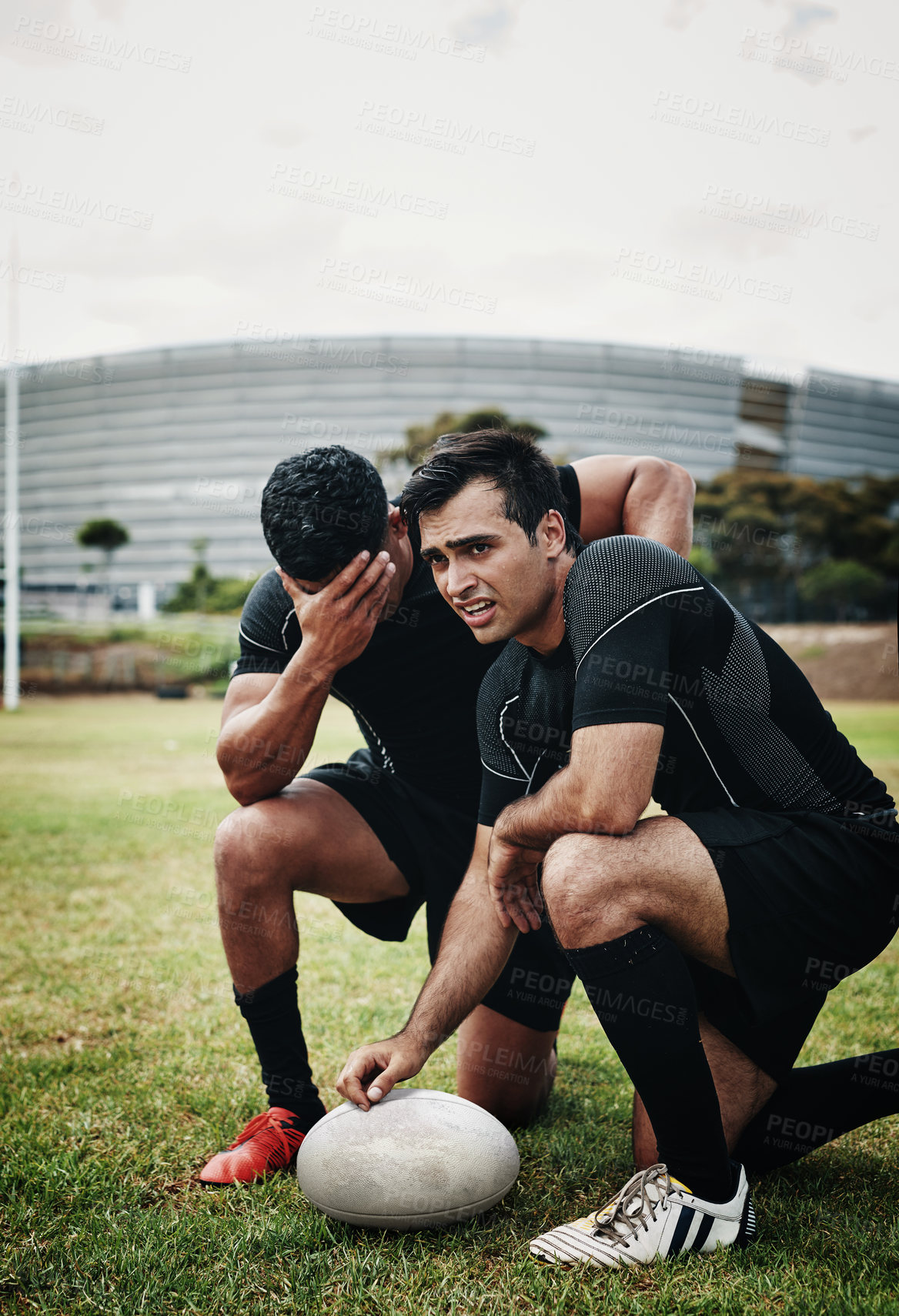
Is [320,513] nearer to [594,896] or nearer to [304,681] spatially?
[304,681]

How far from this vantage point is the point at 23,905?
251 inches

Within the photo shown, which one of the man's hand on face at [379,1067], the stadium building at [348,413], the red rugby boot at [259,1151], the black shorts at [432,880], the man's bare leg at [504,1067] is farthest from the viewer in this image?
the stadium building at [348,413]

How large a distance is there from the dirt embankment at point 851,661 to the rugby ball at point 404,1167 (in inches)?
1171

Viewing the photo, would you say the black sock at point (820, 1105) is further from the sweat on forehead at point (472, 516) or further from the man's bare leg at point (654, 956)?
the sweat on forehead at point (472, 516)

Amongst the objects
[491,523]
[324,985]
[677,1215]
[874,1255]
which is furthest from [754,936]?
[324,985]

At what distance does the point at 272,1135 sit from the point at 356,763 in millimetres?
1424

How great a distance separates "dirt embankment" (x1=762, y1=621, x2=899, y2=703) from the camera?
3219 cm

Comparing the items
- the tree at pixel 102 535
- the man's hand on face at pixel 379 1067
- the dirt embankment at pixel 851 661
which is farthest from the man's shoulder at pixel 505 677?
the tree at pixel 102 535

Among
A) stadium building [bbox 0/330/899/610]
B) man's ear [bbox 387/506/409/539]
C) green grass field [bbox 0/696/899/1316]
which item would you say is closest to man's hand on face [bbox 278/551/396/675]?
man's ear [bbox 387/506/409/539]

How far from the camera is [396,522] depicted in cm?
323

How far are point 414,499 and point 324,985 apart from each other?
3202 mm

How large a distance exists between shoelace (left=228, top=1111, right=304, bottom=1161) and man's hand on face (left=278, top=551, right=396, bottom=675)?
149 cm

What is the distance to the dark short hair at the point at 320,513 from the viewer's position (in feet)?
9.57

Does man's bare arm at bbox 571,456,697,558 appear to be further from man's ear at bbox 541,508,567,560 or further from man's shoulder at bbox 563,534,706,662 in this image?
man's shoulder at bbox 563,534,706,662
